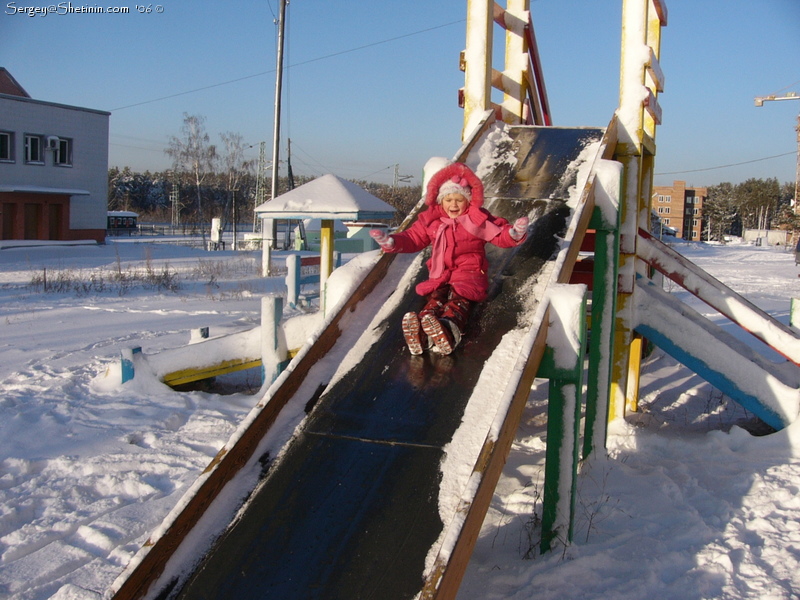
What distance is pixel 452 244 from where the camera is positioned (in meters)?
3.89

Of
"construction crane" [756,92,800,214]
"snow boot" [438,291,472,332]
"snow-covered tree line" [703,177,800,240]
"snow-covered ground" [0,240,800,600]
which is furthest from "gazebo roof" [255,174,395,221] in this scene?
"snow-covered tree line" [703,177,800,240]

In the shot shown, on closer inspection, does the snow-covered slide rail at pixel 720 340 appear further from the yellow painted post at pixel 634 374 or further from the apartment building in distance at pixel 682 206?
the apartment building in distance at pixel 682 206

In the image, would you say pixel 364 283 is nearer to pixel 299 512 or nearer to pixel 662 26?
pixel 299 512

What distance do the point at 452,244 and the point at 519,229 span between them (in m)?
0.47

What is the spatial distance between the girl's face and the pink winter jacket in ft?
0.12

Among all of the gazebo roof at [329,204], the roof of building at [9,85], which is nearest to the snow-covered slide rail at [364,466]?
the gazebo roof at [329,204]

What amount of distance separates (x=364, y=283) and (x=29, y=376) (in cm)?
424

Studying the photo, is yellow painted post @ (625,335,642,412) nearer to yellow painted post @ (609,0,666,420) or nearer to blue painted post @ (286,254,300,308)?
yellow painted post @ (609,0,666,420)

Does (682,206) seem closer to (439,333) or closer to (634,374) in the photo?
(634,374)

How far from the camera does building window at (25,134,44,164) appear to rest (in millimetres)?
27312

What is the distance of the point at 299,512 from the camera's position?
2615 millimetres

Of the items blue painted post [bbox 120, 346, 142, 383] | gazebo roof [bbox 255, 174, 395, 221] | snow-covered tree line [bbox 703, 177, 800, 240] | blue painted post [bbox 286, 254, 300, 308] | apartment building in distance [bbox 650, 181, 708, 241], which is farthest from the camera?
apartment building in distance [bbox 650, 181, 708, 241]

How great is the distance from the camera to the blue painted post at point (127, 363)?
5.99m

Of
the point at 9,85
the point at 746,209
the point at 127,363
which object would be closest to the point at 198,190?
the point at 9,85
